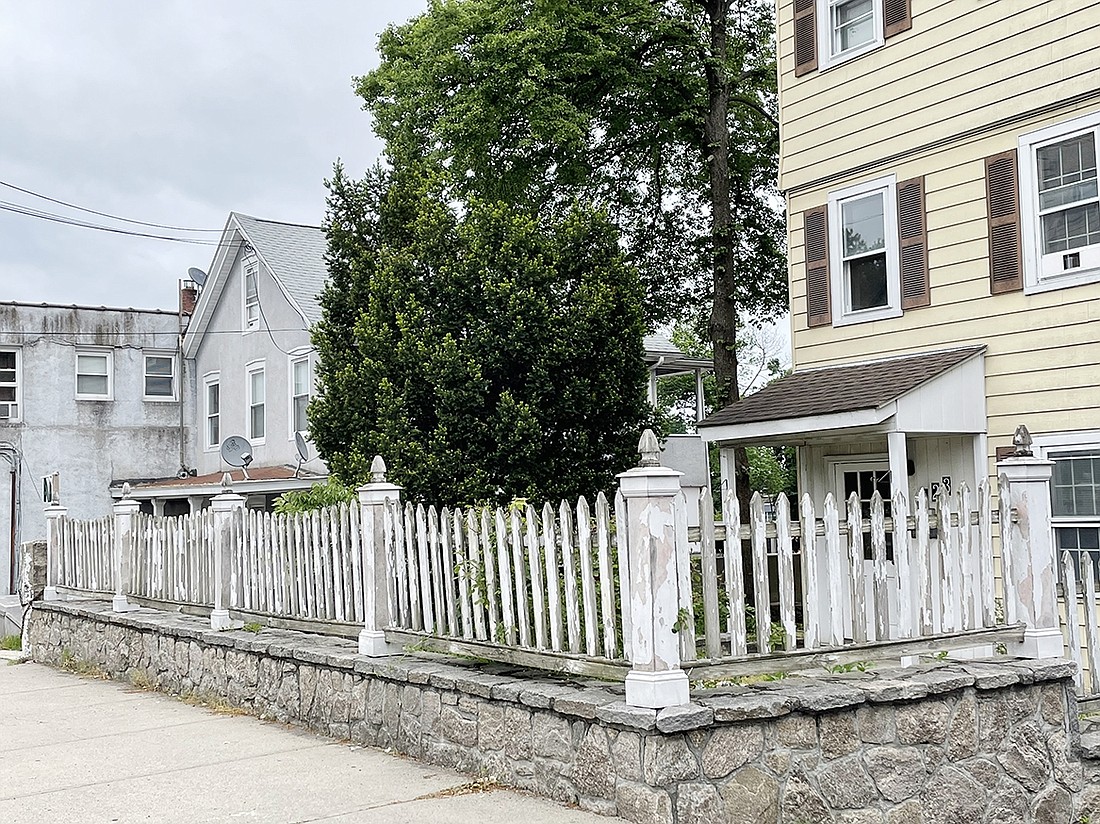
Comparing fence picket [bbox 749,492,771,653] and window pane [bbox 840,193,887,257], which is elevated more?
window pane [bbox 840,193,887,257]

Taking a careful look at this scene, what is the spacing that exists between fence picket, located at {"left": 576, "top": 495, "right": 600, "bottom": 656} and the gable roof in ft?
57.5

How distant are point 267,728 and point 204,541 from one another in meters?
2.81

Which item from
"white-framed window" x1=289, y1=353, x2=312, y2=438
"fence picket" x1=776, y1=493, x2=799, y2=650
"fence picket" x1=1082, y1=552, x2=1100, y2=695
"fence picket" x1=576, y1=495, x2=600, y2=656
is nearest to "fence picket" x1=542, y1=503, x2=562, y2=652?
"fence picket" x1=576, y1=495, x2=600, y2=656

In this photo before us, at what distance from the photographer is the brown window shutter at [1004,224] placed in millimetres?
11500

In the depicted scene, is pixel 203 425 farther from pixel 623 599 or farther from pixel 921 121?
pixel 623 599

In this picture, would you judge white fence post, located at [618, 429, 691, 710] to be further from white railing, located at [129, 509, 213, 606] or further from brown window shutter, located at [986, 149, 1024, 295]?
brown window shutter, located at [986, 149, 1024, 295]

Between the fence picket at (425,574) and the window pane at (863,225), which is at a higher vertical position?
the window pane at (863,225)

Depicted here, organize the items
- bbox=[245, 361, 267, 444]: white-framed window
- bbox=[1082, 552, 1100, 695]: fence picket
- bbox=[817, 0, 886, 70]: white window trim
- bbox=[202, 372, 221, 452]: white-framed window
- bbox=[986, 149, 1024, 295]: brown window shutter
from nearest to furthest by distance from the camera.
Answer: bbox=[1082, 552, 1100, 695]: fence picket, bbox=[986, 149, 1024, 295]: brown window shutter, bbox=[817, 0, 886, 70]: white window trim, bbox=[245, 361, 267, 444]: white-framed window, bbox=[202, 372, 221, 452]: white-framed window

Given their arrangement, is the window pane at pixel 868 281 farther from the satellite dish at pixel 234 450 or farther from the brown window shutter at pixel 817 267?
the satellite dish at pixel 234 450

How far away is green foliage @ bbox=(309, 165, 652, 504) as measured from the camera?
15477 millimetres

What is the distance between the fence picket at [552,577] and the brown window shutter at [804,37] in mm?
8707

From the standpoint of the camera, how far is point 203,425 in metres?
29.4

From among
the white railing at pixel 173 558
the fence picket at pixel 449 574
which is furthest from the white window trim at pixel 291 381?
the fence picket at pixel 449 574

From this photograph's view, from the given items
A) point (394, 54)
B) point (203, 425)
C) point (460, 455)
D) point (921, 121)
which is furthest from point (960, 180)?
point (203, 425)
